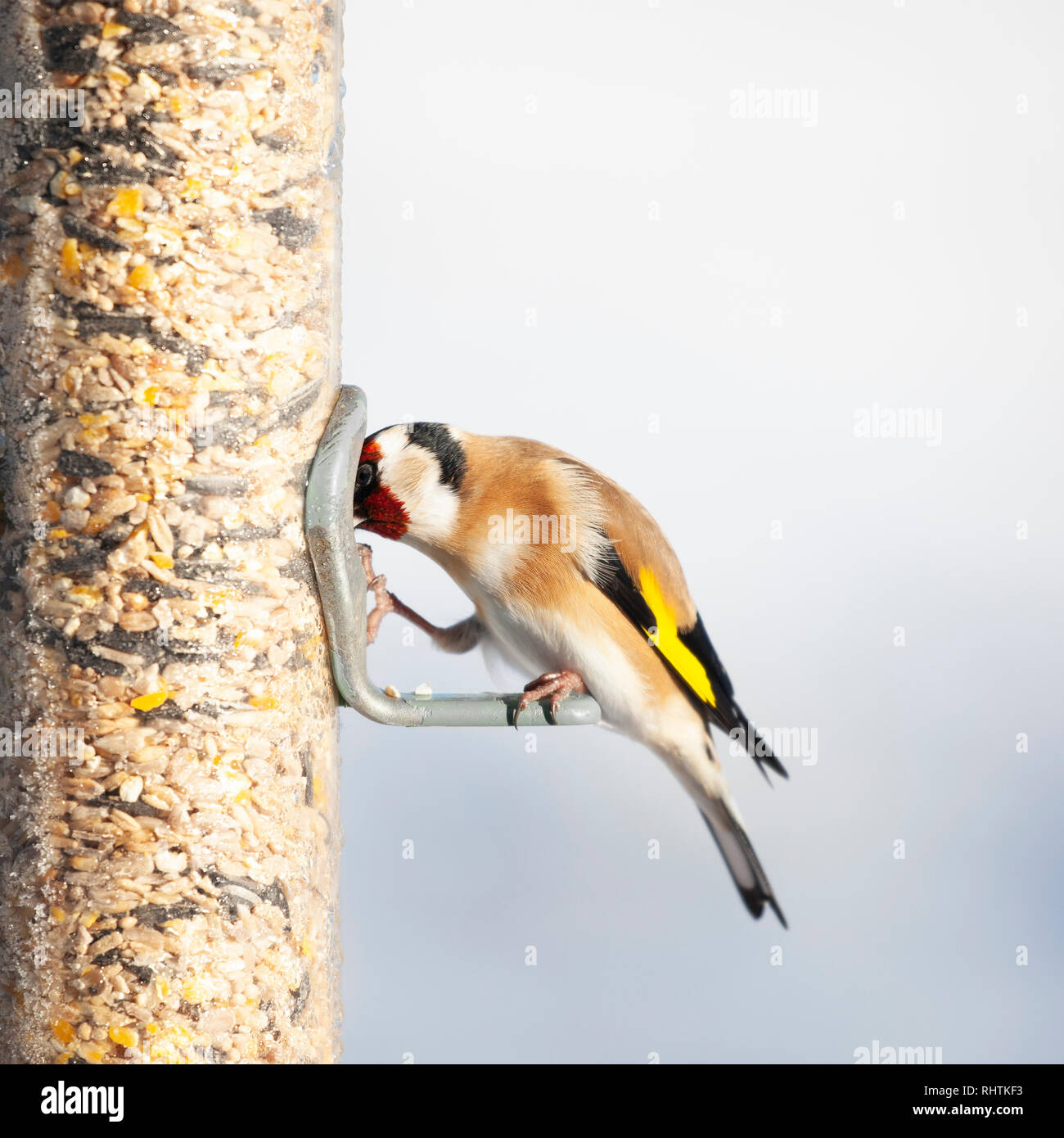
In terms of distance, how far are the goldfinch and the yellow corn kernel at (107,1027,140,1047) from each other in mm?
722

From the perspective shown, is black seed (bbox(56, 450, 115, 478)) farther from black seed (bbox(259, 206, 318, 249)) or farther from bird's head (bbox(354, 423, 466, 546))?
bird's head (bbox(354, 423, 466, 546))

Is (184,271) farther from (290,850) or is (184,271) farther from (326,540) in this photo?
(290,850)

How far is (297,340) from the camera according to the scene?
4.76 feet

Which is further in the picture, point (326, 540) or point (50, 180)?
point (326, 540)

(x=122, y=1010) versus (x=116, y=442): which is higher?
(x=116, y=442)

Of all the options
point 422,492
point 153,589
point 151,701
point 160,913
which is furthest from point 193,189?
point 160,913

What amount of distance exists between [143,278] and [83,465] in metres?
0.22

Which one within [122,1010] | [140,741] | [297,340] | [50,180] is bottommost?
[122,1010]

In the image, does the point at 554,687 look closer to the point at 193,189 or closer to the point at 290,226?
the point at 290,226

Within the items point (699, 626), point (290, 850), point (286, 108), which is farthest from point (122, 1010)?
point (699, 626)

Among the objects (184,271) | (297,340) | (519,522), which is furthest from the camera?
(519,522)

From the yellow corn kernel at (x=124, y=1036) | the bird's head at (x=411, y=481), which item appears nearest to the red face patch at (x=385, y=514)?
the bird's head at (x=411, y=481)

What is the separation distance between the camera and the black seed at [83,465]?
4.49 feet

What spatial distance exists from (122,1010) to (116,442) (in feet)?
2.12
